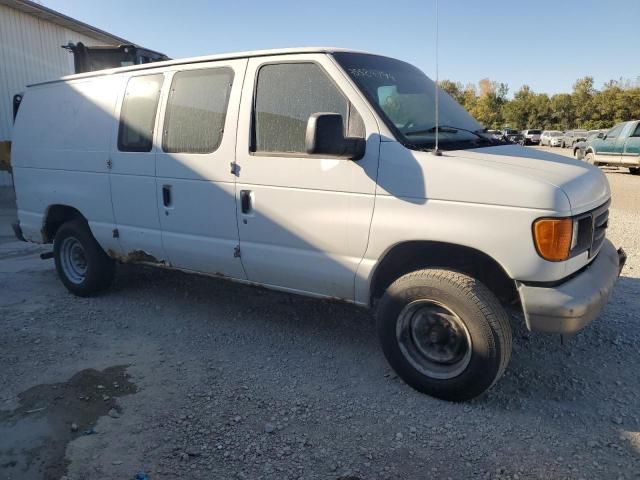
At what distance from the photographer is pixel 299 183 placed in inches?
140

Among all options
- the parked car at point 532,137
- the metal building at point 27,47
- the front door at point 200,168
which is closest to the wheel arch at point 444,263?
the front door at point 200,168

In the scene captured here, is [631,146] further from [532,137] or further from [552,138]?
[532,137]

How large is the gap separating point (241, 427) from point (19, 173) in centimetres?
424

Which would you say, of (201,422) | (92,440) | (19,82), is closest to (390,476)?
(201,422)

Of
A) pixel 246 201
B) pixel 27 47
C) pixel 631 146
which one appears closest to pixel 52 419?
pixel 246 201

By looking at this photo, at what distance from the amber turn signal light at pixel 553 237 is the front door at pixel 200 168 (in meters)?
2.19

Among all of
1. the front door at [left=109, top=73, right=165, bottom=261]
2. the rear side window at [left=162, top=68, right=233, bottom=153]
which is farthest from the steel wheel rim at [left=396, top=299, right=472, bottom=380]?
the front door at [left=109, top=73, right=165, bottom=261]

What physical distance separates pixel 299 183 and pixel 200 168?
96cm

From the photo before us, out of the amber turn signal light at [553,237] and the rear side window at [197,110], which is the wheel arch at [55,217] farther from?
the amber turn signal light at [553,237]

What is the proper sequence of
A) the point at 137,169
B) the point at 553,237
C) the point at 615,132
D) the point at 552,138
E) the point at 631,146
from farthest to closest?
the point at 552,138 → the point at 615,132 → the point at 631,146 → the point at 137,169 → the point at 553,237

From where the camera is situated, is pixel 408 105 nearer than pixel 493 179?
No

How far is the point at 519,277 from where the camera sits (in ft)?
9.52

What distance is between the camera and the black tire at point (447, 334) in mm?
3021

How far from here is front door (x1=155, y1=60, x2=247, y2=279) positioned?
391cm
